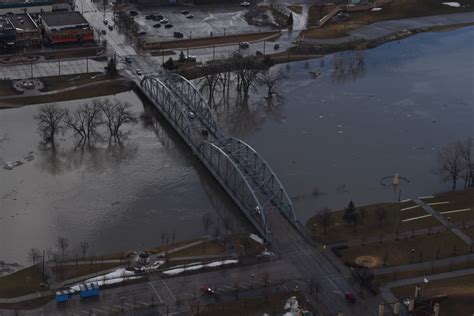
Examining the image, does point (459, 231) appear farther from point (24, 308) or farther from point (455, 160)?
point (24, 308)

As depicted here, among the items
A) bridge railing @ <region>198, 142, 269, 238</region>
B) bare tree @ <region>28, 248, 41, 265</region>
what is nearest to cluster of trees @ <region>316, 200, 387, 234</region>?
bridge railing @ <region>198, 142, 269, 238</region>

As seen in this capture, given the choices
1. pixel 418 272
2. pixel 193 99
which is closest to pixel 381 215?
pixel 418 272

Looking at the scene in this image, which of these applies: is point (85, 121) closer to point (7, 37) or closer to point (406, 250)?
point (7, 37)

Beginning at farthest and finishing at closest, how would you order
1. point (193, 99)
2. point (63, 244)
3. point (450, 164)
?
point (193, 99)
point (450, 164)
point (63, 244)

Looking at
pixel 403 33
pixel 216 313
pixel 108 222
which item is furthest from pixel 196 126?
pixel 403 33

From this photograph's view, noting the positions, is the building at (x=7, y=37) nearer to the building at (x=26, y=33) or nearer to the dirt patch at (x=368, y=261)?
the building at (x=26, y=33)

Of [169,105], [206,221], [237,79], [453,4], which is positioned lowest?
[206,221]

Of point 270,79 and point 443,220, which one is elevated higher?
point 270,79

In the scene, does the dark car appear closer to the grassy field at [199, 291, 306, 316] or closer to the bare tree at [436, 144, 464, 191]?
the grassy field at [199, 291, 306, 316]
